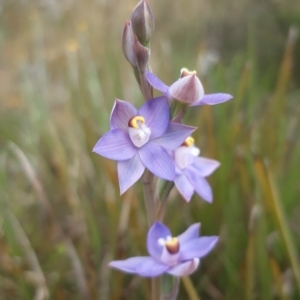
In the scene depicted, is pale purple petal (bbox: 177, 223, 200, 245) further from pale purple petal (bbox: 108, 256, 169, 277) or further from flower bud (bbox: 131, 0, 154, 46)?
flower bud (bbox: 131, 0, 154, 46)

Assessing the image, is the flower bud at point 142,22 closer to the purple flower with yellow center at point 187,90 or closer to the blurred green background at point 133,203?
the purple flower with yellow center at point 187,90

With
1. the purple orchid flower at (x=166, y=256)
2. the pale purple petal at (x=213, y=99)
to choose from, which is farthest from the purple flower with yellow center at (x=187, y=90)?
the purple orchid flower at (x=166, y=256)

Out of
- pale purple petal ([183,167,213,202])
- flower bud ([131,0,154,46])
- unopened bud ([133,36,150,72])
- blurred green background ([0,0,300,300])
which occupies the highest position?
flower bud ([131,0,154,46])

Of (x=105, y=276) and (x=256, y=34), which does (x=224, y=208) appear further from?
(x=256, y=34)

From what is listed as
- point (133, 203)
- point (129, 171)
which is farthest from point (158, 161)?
point (133, 203)

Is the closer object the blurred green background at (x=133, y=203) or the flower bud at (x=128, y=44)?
the flower bud at (x=128, y=44)

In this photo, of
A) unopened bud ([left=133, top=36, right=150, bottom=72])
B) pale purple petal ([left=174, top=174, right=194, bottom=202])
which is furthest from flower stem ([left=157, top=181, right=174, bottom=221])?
unopened bud ([left=133, top=36, right=150, bottom=72])

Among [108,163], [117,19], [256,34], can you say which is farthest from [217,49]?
[108,163]
